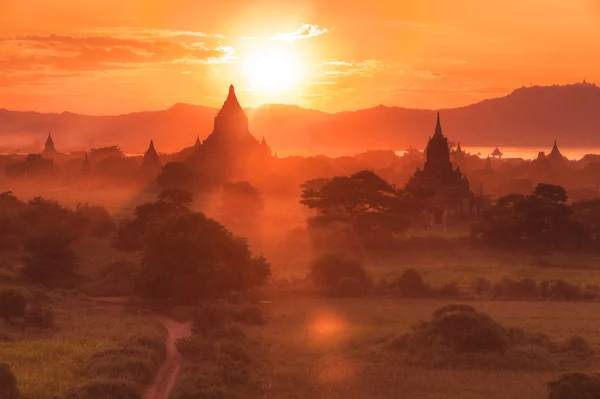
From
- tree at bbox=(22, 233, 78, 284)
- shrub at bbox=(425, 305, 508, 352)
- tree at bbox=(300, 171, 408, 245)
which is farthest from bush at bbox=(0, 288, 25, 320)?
tree at bbox=(300, 171, 408, 245)

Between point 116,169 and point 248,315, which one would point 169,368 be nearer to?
point 248,315

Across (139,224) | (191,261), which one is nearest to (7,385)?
(191,261)

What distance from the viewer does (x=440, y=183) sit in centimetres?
6050

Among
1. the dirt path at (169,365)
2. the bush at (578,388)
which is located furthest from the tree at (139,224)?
the bush at (578,388)

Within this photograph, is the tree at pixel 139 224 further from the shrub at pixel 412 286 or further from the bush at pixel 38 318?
the bush at pixel 38 318

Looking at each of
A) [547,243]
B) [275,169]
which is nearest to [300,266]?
[547,243]

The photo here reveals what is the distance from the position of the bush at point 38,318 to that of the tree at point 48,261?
28.2 ft

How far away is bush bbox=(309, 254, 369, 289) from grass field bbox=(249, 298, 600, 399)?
2.05 meters

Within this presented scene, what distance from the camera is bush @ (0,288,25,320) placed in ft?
87.9

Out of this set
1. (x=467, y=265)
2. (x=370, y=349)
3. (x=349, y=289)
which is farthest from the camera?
(x=467, y=265)

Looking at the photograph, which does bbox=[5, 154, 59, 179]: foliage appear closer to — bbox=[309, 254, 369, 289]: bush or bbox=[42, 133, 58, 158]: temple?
bbox=[42, 133, 58, 158]: temple

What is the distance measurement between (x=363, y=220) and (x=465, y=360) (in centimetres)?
2653

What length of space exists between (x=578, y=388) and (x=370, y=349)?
784cm

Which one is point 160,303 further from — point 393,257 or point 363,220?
point 363,220
